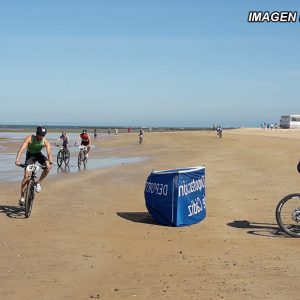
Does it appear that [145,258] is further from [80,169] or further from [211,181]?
[80,169]

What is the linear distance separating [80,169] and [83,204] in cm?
1025

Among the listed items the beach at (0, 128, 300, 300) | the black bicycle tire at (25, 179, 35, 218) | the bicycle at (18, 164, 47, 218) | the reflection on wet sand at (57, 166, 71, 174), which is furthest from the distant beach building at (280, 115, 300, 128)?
the black bicycle tire at (25, 179, 35, 218)

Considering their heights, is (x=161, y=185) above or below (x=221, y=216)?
above

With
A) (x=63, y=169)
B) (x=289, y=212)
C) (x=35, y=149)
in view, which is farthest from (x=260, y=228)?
(x=63, y=169)

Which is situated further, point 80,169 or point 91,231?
point 80,169

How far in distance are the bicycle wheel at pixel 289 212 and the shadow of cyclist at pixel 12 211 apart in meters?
5.33

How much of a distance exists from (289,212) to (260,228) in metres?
0.82

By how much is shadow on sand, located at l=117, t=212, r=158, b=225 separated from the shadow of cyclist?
85.0 inches

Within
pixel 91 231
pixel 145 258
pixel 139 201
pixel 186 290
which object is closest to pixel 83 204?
pixel 139 201

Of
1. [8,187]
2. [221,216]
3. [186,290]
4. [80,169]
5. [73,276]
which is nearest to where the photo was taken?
[186,290]

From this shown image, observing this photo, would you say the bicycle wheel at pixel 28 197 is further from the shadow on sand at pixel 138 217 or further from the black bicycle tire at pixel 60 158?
the black bicycle tire at pixel 60 158

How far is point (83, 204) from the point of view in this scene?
12.3 meters

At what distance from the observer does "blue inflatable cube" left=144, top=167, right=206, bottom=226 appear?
375 inches

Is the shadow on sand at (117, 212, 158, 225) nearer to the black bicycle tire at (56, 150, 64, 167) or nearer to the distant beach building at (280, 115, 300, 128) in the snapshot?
the black bicycle tire at (56, 150, 64, 167)
